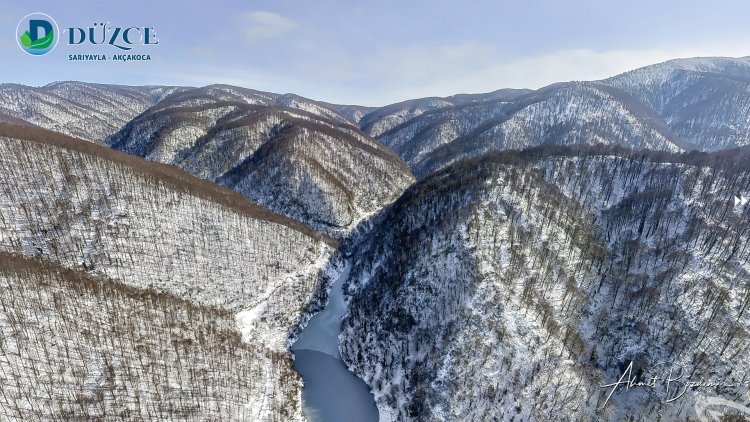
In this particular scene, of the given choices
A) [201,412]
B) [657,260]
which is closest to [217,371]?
[201,412]

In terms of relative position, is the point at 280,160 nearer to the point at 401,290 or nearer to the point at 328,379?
the point at 401,290

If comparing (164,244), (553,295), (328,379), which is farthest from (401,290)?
(164,244)

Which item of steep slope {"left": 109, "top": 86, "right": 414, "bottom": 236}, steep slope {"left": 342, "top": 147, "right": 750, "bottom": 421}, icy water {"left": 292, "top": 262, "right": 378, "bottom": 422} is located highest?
steep slope {"left": 109, "top": 86, "right": 414, "bottom": 236}

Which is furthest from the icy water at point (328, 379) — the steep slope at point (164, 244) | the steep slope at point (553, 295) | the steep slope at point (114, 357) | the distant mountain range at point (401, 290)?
the steep slope at point (114, 357)

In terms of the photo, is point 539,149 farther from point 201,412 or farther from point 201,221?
point 201,412

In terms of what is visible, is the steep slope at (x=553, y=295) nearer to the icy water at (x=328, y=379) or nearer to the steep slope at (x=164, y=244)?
the icy water at (x=328, y=379)

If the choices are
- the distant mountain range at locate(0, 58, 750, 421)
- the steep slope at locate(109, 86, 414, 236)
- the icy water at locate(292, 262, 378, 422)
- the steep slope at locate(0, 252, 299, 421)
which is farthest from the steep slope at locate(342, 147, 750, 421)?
the steep slope at locate(109, 86, 414, 236)

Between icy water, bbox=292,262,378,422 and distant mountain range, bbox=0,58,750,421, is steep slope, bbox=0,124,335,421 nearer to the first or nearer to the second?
distant mountain range, bbox=0,58,750,421
